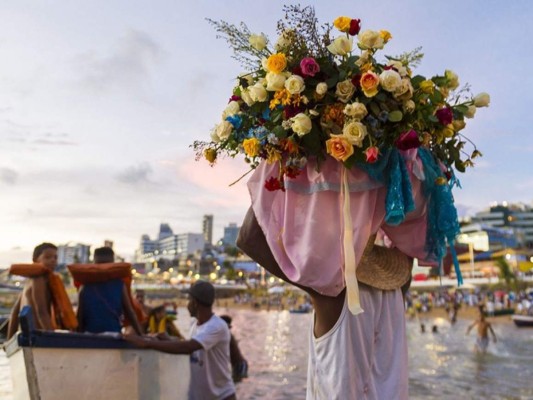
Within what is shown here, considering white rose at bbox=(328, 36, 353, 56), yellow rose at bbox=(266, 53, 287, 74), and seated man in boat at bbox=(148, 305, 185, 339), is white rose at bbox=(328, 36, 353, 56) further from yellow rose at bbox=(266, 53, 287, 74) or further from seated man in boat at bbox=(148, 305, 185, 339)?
seated man in boat at bbox=(148, 305, 185, 339)

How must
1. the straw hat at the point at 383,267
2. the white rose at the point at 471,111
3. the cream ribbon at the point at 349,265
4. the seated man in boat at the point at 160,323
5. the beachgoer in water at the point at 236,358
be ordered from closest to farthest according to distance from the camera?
1. the cream ribbon at the point at 349,265
2. the straw hat at the point at 383,267
3. the white rose at the point at 471,111
4. the beachgoer in water at the point at 236,358
5. the seated man in boat at the point at 160,323

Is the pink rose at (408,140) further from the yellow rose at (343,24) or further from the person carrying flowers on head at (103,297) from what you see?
the person carrying flowers on head at (103,297)

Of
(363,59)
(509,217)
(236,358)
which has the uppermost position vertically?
(509,217)

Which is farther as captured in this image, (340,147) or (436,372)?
(436,372)

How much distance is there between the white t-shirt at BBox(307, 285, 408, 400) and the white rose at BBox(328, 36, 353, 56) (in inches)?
42.1

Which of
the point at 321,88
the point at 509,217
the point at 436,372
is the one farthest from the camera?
the point at 509,217

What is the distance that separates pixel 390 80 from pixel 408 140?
268 millimetres

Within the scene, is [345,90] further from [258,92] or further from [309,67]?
[258,92]

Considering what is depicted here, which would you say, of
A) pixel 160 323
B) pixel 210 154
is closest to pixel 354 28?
pixel 210 154

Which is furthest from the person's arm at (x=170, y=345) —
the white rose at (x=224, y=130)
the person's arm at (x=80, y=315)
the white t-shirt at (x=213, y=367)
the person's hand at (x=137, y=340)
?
the white rose at (x=224, y=130)

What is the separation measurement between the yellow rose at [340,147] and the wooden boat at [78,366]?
12.2 feet

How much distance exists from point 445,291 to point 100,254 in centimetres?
7210

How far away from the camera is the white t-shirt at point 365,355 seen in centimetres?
240

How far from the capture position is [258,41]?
105 inches
